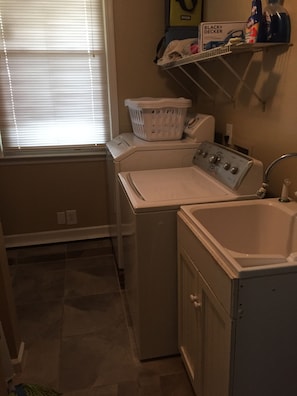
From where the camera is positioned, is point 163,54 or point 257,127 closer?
point 257,127

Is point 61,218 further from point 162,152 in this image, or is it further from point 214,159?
point 214,159

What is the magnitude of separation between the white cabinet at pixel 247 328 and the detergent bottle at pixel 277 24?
94 cm

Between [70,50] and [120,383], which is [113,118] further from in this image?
[120,383]

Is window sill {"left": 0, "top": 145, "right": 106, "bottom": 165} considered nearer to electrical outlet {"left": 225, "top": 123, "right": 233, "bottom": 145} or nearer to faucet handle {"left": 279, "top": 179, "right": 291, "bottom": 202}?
electrical outlet {"left": 225, "top": 123, "right": 233, "bottom": 145}

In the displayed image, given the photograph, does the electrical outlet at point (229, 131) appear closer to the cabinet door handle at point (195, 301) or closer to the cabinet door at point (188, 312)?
the cabinet door at point (188, 312)

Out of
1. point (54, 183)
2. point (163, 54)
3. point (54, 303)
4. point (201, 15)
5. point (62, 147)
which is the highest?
point (201, 15)

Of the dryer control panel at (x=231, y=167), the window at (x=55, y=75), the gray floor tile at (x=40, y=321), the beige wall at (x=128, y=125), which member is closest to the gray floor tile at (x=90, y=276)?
the gray floor tile at (x=40, y=321)

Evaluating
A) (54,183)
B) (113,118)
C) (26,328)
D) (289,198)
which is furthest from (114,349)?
(113,118)

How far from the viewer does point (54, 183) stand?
10.0 ft

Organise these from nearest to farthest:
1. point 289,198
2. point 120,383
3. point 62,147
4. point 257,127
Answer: point 289,198
point 120,383
point 257,127
point 62,147

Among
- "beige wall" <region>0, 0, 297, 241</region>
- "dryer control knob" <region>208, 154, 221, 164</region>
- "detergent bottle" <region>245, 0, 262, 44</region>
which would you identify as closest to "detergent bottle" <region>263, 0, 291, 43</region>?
"detergent bottle" <region>245, 0, 262, 44</region>

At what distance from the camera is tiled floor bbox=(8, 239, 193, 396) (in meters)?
1.68

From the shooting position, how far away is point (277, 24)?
1484 mm

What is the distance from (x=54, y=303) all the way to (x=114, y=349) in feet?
2.07
